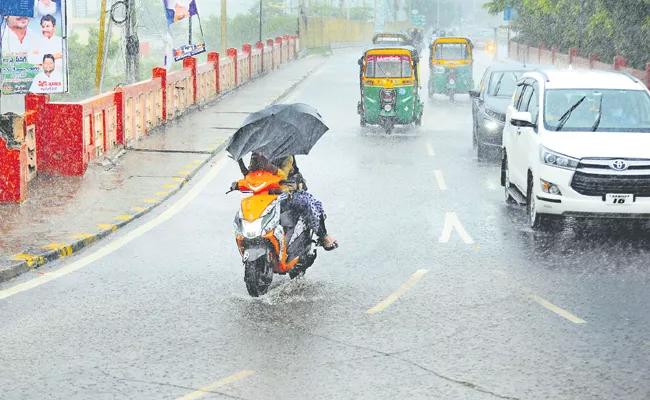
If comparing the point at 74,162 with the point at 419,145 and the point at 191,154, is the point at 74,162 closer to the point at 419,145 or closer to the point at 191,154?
the point at 191,154

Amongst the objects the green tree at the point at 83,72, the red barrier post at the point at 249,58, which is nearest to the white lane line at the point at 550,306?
the red barrier post at the point at 249,58

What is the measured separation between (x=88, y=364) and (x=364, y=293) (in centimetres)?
314

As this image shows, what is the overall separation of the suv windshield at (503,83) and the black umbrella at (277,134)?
38.8 ft

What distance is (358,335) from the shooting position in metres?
8.80

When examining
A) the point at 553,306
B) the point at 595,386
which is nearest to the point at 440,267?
the point at 553,306

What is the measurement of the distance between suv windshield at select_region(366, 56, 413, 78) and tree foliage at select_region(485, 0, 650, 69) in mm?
12714

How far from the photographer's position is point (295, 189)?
10.2 m

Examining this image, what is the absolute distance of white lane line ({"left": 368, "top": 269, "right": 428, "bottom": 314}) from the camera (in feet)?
31.9

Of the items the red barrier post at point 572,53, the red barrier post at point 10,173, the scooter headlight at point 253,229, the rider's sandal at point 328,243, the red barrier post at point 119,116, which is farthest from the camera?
the red barrier post at point 572,53

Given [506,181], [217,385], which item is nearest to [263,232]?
[217,385]

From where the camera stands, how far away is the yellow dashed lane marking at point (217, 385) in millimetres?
7263

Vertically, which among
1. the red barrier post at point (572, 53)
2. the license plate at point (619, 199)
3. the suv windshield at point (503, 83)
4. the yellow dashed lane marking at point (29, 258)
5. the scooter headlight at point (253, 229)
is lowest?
the yellow dashed lane marking at point (29, 258)

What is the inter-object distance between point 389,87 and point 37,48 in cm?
958

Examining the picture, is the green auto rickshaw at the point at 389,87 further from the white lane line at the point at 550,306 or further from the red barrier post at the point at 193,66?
the white lane line at the point at 550,306
